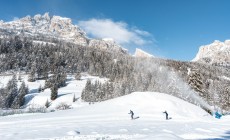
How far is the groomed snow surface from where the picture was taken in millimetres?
22297

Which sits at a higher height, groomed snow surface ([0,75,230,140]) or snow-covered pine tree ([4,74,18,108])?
snow-covered pine tree ([4,74,18,108])

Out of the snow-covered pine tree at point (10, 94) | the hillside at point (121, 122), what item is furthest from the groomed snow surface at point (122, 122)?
the snow-covered pine tree at point (10, 94)

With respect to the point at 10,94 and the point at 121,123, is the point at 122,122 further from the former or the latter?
the point at 10,94

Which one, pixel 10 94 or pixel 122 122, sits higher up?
pixel 10 94

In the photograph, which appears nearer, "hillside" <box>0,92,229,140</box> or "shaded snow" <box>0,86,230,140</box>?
"shaded snow" <box>0,86,230,140</box>

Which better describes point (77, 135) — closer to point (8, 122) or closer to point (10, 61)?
point (8, 122)

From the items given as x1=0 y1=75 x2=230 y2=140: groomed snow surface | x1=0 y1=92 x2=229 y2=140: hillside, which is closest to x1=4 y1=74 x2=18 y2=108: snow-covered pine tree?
x1=0 y1=75 x2=230 y2=140: groomed snow surface

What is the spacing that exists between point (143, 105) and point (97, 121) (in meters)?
12.3

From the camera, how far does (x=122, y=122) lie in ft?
102

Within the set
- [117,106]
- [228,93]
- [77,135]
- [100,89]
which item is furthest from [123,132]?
[100,89]

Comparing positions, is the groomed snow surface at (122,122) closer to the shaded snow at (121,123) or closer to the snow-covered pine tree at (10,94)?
the shaded snow at (121,123)

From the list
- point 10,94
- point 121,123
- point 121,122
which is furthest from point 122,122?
point 10,94

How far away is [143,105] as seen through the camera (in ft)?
136

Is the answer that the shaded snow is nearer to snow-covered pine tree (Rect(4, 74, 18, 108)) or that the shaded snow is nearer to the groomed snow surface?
the groomed snow surface
